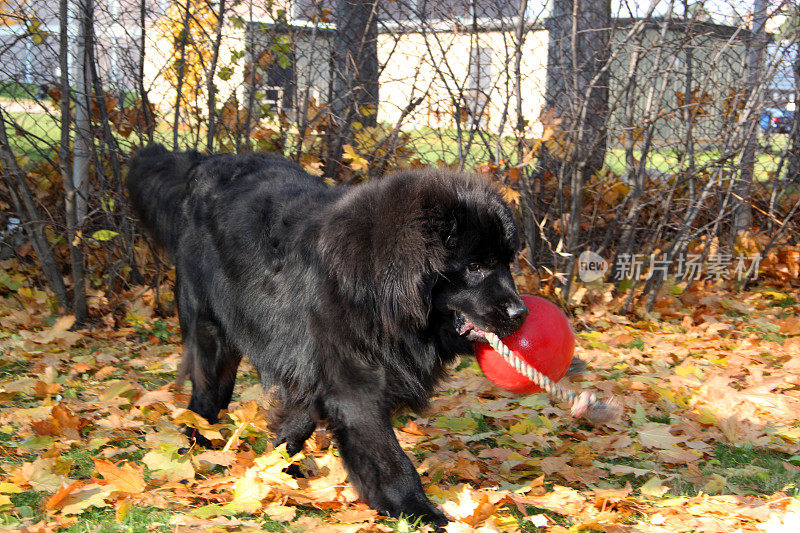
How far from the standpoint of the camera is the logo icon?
Result: 664 cm

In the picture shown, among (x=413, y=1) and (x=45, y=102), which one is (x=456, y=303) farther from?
(x=45, y=102)

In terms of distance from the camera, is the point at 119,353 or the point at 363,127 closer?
the point at 119,353

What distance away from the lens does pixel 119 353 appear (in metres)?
5.20

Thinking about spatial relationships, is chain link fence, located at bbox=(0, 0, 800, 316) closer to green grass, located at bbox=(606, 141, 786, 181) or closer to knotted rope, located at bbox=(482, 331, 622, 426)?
green grass, located at bbox=(606, 141, 786, 181)

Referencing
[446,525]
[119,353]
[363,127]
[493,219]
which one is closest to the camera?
[446,525]

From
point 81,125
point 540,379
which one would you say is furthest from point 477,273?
point 81,125

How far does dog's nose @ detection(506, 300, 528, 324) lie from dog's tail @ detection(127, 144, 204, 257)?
6.44ft

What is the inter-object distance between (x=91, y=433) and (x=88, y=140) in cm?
262

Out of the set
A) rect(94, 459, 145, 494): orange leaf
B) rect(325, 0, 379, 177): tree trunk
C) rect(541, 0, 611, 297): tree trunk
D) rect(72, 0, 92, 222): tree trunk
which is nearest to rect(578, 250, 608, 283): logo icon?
rect(541, 0, 611, 297): tree trunk

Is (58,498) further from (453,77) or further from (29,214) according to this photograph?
(453,77)

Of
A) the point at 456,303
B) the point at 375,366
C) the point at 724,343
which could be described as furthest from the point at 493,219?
the point at 724,343

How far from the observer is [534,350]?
2.94 metres

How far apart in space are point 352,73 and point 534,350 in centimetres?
386

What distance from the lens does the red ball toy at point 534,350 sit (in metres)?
2.94
